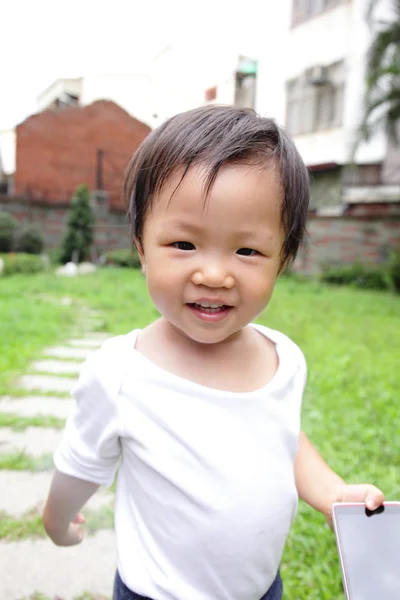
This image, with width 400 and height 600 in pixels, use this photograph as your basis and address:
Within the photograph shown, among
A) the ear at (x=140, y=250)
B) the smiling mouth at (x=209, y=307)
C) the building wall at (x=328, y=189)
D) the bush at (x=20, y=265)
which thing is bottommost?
the bush at (x=20, y=265)

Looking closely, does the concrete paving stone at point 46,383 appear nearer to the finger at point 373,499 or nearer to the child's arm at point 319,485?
the child's arm at point 319,485

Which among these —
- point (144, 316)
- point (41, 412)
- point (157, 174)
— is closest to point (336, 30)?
point (144, 316)

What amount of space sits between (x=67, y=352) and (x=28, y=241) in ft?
24.7

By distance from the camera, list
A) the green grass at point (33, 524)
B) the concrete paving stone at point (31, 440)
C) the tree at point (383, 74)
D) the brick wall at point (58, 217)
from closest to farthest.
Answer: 1. the green grass at point (33, 524)
2. the concrete paving stone at point (31, 440)
3. the tree at point (383, 74)
4. the brick wall at point (58, 217)

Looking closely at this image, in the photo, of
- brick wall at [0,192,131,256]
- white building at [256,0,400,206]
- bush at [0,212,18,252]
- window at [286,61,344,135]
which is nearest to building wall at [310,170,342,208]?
white building at [256,0,400,206]

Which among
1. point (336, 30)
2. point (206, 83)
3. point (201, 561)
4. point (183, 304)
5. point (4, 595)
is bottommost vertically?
Answer: point (4, 595)

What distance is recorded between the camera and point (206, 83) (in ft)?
3.51

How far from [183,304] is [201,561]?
366 millimetres

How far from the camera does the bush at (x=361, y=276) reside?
856 centimetres

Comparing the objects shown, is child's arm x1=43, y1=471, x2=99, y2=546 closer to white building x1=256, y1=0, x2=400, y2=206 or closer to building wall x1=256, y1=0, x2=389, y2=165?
white building x1=256, y1=0, x2=400, y2=206

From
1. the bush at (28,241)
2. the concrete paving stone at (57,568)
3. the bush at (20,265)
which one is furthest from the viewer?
the bush at (28,241)

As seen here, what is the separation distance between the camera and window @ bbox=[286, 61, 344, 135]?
765 centimetres

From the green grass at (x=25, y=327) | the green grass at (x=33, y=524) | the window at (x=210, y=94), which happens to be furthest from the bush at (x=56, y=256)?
the window at (x=210, y=94)

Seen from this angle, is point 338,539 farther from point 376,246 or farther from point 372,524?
point 376,246
